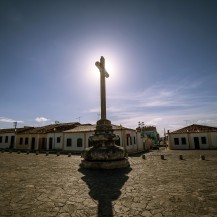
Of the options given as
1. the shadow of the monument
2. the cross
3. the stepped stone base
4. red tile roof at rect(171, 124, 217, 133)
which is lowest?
the shadow of the monument

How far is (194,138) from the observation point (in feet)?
95.8

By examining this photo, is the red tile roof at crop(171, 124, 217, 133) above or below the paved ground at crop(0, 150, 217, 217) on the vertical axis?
above

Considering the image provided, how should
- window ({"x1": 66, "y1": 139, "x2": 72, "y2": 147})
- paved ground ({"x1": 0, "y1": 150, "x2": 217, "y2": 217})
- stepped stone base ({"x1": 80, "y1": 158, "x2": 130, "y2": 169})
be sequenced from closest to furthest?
paved ground ({"x1": 0, "y1": 150, "x2": 217, "y2": 217}), stepped stone base ({"x1": 80, "y1": 158, "x2": 130, "y2": 169}), window ({"x1": 66, "y1": 139, "x2": 72, "y2": 147})

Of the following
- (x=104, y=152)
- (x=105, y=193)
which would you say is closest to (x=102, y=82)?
(x=104, y=152)

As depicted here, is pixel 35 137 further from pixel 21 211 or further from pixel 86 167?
pixel 21 211

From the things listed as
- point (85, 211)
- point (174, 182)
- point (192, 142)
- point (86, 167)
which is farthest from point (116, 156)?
point (192, 142)

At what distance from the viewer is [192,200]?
13.0 ft

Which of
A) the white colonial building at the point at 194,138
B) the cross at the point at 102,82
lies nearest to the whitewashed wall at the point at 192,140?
the white colonial building at the point at 194,138

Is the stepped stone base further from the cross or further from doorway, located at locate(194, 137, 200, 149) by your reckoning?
doorway, located at locate(194, 137, 200, 149)

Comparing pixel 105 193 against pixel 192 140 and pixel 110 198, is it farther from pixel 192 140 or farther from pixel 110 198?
pixel 192 140

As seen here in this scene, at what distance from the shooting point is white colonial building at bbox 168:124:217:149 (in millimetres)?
27953

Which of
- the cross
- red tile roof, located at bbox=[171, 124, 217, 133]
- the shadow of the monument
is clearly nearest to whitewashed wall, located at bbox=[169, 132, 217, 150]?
red tile roof, located at bbox=[171, 124, 217, 133]

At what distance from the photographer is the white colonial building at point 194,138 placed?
28.0 meters

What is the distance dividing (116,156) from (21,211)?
608cm
